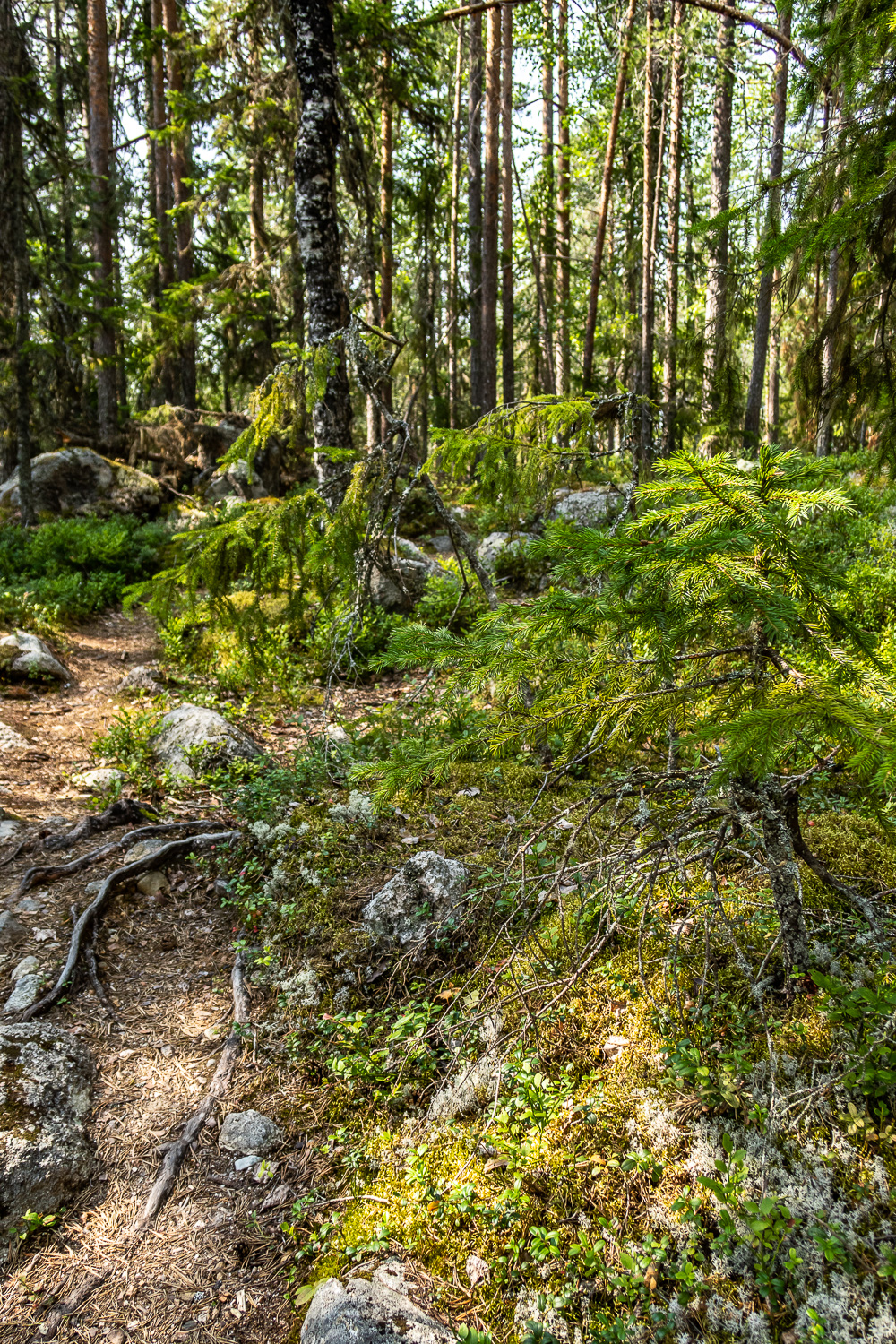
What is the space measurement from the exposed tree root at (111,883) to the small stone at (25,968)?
149mm

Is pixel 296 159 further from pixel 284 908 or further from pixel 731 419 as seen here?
pixel 731 419

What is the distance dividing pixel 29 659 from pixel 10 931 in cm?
380

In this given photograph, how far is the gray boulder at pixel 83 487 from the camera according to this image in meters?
11.8

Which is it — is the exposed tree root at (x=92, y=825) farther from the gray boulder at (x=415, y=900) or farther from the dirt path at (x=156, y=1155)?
the gray boulder at (x=415, y=900)

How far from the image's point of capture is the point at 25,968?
136 inches

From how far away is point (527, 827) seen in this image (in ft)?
11.7

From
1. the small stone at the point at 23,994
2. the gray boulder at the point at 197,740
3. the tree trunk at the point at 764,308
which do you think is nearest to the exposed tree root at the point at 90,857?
the gray boulder at the point at 197,740

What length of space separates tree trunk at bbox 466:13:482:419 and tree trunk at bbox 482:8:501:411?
8.2 inches

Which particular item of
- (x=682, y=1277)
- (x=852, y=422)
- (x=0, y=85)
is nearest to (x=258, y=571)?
(x=682, y=1277)

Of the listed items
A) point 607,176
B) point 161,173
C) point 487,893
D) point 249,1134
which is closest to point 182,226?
point 161,173

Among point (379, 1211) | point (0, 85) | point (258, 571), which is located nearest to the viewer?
point (379, 1211)

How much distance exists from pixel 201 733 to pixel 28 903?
1.66 metres

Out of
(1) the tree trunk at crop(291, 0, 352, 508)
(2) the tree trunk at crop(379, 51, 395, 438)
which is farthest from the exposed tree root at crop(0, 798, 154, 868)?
(2) the tree trunk at crop(379, 51, 395, 438)

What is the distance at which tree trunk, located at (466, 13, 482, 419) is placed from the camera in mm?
13188
